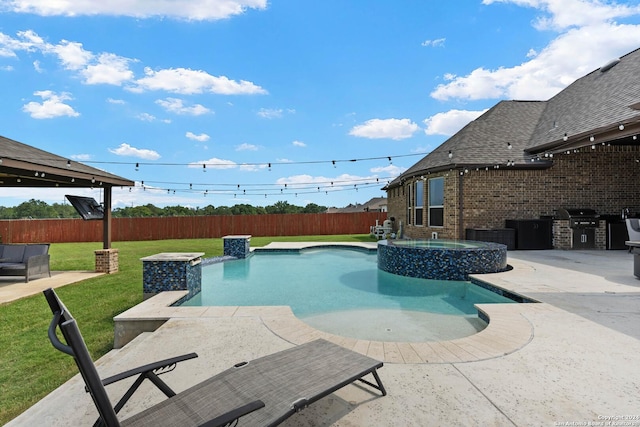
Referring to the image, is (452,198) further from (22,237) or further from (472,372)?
(22,237)

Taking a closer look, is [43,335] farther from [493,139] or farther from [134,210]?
[134,210]

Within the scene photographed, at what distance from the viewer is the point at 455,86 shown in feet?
45.9

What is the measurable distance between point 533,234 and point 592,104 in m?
5.30

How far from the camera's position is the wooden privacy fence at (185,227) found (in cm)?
2080

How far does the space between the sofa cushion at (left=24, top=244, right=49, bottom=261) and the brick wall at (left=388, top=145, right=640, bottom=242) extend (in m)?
12.5

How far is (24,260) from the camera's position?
7.85 meters

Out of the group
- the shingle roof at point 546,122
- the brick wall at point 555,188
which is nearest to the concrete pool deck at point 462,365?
the brick wall at point 555,188

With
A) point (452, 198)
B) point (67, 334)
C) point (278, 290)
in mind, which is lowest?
point (278, 290)

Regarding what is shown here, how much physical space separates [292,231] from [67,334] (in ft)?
69.3

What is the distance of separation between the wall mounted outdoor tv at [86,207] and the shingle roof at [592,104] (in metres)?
14.4

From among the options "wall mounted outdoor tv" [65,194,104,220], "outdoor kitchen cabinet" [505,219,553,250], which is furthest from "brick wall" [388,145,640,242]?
"wall mounted outdoor tv" [65,194,104,220]

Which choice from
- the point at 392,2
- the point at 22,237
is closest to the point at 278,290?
the point at 392,2

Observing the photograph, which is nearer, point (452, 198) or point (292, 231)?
point (452, 198)

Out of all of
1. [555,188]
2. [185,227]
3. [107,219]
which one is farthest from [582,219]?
[185,227]
